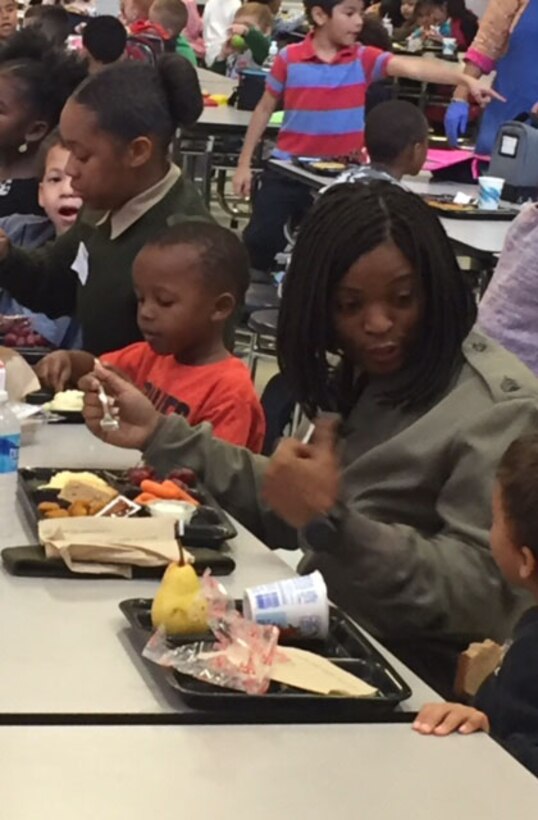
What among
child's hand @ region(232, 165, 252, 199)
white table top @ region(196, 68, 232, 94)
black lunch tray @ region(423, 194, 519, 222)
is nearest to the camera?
black lunch tray @ region(423, 194, 519, 222)

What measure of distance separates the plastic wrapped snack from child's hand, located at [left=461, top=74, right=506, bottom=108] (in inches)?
164

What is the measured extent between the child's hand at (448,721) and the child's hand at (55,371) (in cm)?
146

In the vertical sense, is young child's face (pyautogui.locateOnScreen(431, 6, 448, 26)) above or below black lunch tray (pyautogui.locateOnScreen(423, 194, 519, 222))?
below

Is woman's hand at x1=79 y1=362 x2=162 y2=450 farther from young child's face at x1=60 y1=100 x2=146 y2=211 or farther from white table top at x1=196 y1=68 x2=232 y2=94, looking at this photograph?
white table top at x1=196 y1=68 x2=232 y2=94

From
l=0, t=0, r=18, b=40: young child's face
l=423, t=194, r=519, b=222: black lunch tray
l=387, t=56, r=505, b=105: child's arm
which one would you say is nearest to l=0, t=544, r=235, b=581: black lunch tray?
l=423, t=194, r=519, b=222: black lunch tray

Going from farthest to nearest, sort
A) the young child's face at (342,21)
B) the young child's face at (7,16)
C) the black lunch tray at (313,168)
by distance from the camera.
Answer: the young child's face at (7,16) → the young child's face at (342,21) → the black lunch tray at (313,168)

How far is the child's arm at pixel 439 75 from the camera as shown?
574 centimetres

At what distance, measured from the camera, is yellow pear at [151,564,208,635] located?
Answer: 1777mm

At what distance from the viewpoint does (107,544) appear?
78.7 inches

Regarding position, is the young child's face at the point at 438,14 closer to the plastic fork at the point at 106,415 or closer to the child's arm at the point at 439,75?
the child's arm at the point at 439,75

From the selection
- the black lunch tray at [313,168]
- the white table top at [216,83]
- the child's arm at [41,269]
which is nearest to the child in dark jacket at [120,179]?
the child's arm at [41,269]

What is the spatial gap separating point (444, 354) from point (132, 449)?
1.92ft

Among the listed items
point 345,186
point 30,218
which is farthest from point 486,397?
point 30,218

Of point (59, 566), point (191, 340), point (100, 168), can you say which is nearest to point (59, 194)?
point (100, 168)
